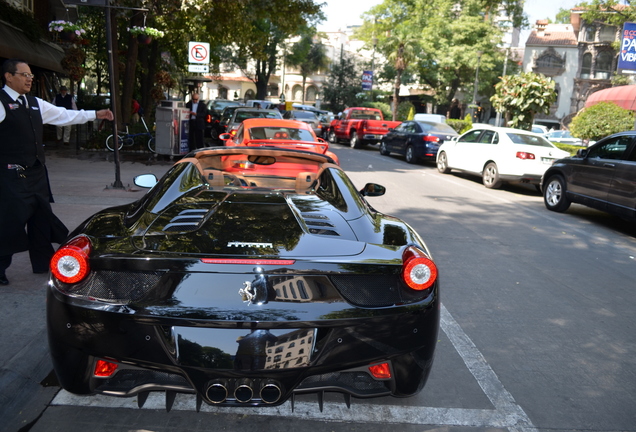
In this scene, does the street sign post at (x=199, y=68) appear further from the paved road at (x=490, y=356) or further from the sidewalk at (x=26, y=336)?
the paved road at (x=490, y=356)

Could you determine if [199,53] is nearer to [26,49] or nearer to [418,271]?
[26,49]

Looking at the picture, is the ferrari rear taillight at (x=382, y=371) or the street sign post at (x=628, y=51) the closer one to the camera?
the ferrari rear taillight at (x=382, y=371)

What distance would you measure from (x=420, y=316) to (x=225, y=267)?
0.99 m

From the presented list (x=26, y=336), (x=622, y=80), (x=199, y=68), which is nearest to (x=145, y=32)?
(x=199, y=68)

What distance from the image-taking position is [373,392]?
2.95 meters

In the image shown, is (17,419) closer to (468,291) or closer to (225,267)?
(225,267)

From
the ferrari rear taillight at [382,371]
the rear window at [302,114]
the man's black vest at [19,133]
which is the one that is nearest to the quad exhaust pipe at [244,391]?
the ferrari rear taillight at [382,371]

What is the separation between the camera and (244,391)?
2.71 m

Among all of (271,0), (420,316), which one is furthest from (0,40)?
(420,316)

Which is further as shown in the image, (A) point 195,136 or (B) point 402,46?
(B) point 402,46

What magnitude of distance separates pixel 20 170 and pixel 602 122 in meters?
21.5

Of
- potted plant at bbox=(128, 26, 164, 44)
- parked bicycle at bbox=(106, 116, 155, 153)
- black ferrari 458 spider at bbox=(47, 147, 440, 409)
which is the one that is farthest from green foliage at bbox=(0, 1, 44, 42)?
black ferrari 458 spider at bbox=(47, 147, 440, 409)

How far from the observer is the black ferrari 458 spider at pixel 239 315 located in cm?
269

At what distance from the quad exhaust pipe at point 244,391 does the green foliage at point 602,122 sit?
72.7 feet
